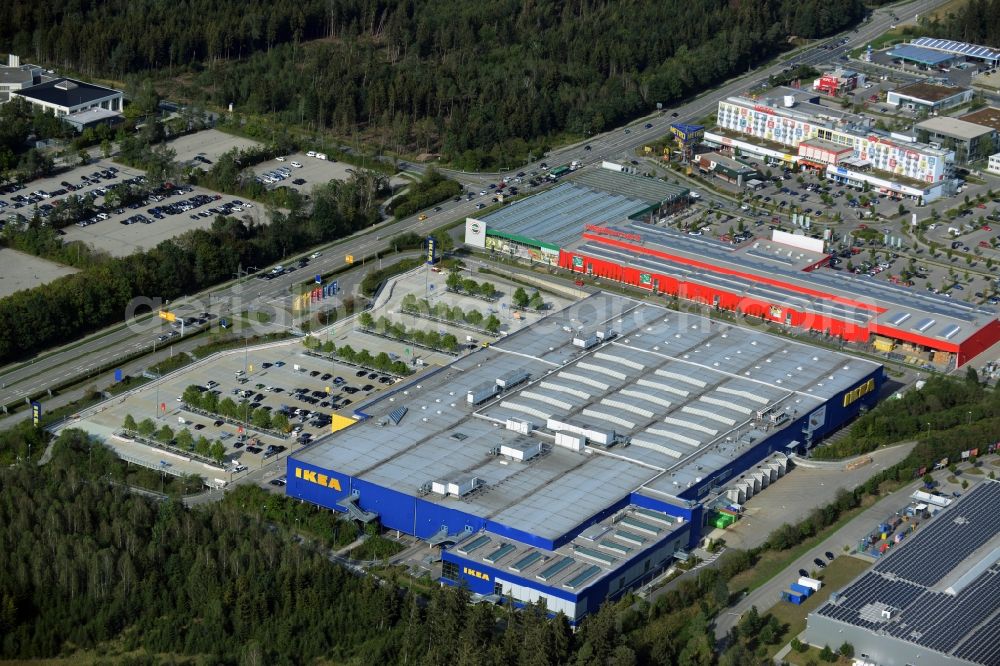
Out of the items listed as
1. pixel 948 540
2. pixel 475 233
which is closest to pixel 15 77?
pixel 475 233

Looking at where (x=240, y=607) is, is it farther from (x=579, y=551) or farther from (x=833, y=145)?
(x=833, y=145)

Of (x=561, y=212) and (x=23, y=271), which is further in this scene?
(x=561, y=212)

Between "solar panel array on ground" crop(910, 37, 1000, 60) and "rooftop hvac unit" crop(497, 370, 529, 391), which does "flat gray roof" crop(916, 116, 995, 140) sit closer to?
"solar panel array on ground" crop(910, 37, 1000, 60)

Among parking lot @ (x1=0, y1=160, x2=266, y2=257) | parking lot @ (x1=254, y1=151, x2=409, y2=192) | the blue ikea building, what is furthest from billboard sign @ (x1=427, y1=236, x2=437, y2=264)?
parking lot @ (x1=254, y1=151, x2=409, y2=192)

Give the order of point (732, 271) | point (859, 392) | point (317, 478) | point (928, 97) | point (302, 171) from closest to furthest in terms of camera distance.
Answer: point (317, 478) → point (859, 392) → point (732, 271) → point (302, 171) → point (928, 97)

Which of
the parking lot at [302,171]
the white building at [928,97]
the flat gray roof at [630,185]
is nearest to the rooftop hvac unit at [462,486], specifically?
the flat gray roof at [630,185]

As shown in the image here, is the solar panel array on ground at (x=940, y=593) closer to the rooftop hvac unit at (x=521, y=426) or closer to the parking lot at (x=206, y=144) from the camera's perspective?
the rooftop hvac unit at (x=521, y=426)

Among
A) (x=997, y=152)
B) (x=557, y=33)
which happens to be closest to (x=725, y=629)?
(x=997, y=152)
